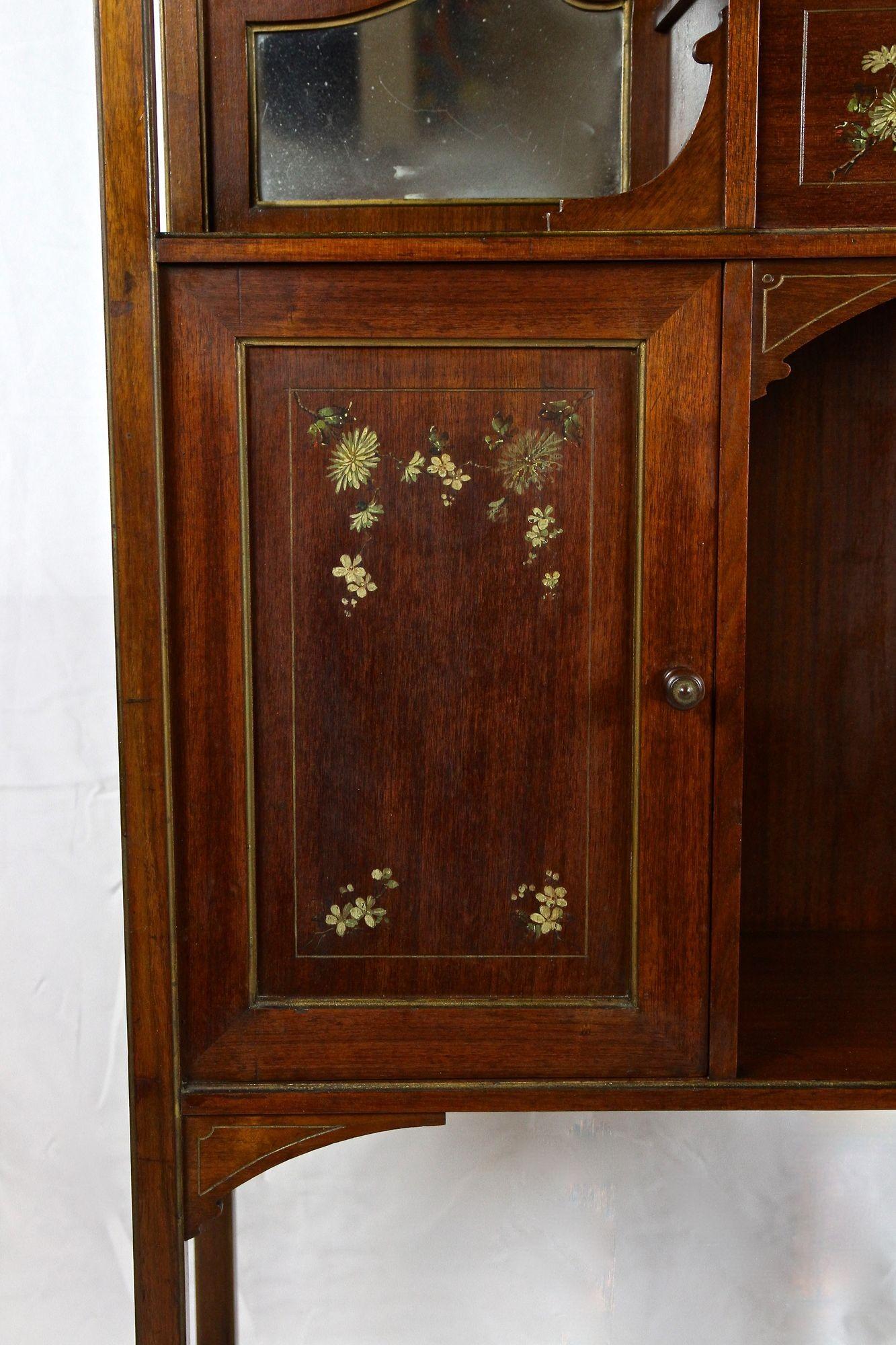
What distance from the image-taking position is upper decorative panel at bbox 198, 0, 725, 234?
1134 mm

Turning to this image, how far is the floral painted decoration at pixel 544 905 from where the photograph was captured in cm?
114

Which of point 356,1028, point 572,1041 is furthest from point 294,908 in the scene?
point 572,1041

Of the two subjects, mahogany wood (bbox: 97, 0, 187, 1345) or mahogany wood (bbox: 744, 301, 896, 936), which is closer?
mahogany wood (bbox: 97, 0, 187, 1345)

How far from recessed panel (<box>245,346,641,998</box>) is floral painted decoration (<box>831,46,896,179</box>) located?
0.27 meters

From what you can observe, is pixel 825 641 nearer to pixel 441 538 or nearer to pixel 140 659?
pixel 441 538

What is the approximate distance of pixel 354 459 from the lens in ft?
3.62

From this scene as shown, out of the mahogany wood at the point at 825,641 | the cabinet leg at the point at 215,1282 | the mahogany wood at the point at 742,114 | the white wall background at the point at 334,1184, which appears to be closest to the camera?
the mahogany wood at the point at 742,114

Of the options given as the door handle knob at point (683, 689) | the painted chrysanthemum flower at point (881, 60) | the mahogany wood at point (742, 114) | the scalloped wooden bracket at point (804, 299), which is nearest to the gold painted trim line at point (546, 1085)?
the door handle knob at point (683, 689)

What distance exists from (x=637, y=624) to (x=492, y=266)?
35 centimetres

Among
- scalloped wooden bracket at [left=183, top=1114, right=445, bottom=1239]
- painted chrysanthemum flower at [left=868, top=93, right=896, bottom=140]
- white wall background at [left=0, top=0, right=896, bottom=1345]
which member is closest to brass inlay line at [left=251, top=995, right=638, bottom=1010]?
scalloped wooden bracket at [left=183, top=1114, right=445, bottom=1239]

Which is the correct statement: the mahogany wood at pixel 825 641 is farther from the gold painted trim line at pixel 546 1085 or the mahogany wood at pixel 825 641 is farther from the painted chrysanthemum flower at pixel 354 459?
the painted chrysanthemum flower at pixel 354 459

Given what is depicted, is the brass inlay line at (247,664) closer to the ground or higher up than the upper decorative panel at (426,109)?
closer to the ground

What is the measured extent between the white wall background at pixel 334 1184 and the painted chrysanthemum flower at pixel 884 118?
109 cm

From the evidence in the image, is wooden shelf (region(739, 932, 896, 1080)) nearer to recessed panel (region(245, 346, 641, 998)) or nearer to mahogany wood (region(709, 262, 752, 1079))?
mahogany wood (region(709, 262, 752, 1079))
